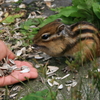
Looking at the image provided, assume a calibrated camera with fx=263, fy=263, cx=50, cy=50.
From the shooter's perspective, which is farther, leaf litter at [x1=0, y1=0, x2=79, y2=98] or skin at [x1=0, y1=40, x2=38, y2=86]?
leaf litter at [x1=0, y1=0, x2=79, y2=98]

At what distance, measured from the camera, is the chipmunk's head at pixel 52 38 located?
3514mm

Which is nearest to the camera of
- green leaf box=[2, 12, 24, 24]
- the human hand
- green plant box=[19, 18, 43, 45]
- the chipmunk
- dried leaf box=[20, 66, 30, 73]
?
the human hand

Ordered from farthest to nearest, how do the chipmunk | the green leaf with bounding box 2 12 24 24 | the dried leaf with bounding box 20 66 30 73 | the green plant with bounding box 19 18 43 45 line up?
the green leaf with bounding box 2 12 24 24 → the green plant with bounding box 19 18 43 45 → the chipmunk → the dried leaf with bounding box 20 66 30 73

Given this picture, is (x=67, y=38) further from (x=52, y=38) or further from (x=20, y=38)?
(x=20, y=38)

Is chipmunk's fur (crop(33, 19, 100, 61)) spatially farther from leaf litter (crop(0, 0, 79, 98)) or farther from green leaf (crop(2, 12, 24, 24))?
green leaf (crop(2, 12, 24, 24))

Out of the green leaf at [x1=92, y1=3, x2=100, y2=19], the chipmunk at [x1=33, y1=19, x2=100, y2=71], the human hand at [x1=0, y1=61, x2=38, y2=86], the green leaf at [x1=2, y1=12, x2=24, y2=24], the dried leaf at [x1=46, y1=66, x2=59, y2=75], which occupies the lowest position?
the dried leaf at [x1=46, y1=66, x2=59, y2=75]

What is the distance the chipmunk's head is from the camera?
11.5 feet

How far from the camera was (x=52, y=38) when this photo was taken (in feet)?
11.6

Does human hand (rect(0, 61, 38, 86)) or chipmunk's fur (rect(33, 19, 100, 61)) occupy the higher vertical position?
chipmunk's fur (rect(33, 19, 100, 61))

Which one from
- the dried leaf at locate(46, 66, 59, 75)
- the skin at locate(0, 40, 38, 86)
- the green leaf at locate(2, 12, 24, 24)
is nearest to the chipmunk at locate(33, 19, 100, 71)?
the dried leaf at locate(46, 66, 59, 75)

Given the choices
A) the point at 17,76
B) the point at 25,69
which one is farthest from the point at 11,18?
the point at 17,76

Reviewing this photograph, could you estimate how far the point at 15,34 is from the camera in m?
4.62

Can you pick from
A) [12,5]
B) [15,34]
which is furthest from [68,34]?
[12,5]

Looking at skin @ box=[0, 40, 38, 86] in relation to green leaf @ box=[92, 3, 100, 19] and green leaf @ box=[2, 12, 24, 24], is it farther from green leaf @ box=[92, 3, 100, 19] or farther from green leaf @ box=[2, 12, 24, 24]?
green leaf @ box=[2, 12, 24, 24]
